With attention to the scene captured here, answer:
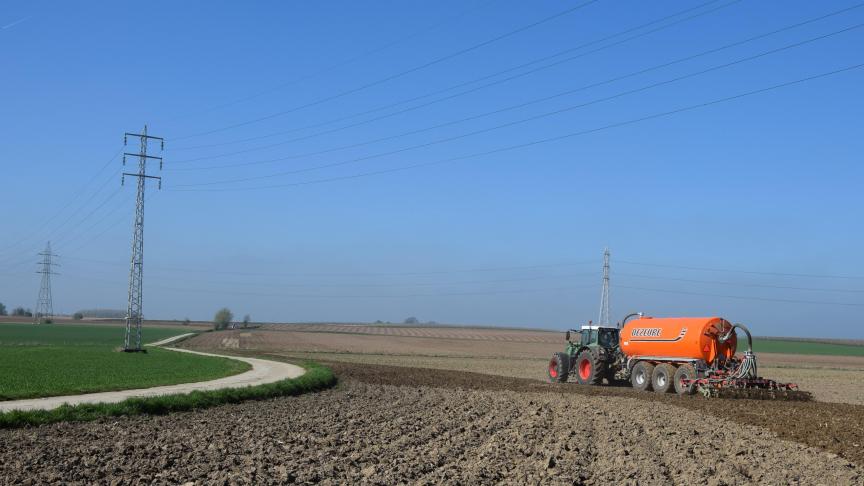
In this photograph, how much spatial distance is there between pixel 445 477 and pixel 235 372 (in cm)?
2392

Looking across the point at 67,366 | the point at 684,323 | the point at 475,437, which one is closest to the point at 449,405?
the point at 475,437

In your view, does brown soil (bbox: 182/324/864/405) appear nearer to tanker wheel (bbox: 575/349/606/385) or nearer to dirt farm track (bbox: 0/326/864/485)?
tanker wheel (bbox: 575/349/606/385)

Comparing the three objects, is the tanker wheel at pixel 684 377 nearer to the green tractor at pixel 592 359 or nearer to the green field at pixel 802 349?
the green tractor at pixel 592 359

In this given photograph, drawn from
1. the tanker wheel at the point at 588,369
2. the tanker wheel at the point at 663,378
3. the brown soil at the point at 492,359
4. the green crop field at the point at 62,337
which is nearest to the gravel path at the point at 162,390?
the tanker wheel at the point at 588,369

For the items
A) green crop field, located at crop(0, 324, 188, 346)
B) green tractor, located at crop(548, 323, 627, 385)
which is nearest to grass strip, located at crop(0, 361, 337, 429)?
green tractor, located at crop(548, 323, 627, 385)

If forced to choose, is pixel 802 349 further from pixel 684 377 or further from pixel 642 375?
pixel 684 377

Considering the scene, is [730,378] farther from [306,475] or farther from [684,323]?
[306,475]

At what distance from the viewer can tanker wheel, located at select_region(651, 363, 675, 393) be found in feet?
95.3

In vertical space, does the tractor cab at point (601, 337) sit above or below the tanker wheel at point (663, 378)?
above

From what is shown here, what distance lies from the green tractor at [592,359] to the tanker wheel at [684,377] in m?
4.28

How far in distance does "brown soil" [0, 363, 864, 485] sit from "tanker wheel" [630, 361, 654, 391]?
25.2ft

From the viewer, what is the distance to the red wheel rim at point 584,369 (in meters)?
33.6

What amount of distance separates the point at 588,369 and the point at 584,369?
11.0 inches

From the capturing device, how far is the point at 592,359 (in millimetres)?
32875
